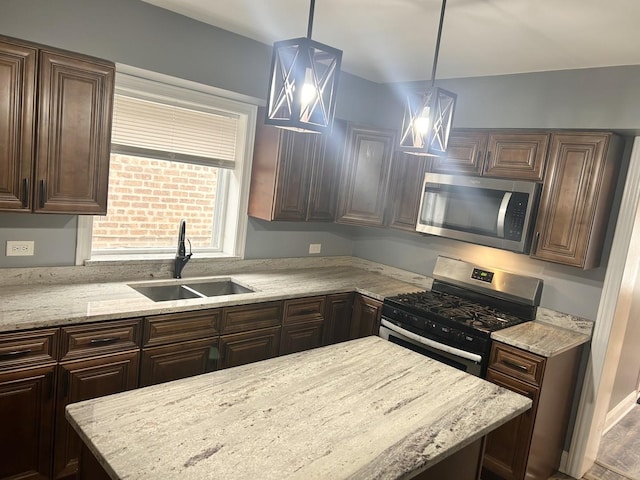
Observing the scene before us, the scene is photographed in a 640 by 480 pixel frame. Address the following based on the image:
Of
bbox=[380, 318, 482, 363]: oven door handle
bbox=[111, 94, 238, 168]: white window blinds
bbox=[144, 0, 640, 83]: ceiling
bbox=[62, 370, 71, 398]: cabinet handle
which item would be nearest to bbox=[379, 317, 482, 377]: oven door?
bbox=[380, 318, 482, 363]: oven door handle

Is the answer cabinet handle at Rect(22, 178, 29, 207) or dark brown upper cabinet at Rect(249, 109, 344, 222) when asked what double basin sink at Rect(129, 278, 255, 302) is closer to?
dark brown upper cabinet at Rect(249, 109, 344, 222)

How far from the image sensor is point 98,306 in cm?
242

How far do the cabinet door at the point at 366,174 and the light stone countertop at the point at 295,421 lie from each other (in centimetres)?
195

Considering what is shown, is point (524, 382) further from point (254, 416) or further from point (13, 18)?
point (13, 18)

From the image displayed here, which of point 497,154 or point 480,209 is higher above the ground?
point 497,154

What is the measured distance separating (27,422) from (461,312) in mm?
2524

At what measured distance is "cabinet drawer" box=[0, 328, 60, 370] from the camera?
6.77ft

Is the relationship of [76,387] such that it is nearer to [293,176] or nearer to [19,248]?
[19,248]

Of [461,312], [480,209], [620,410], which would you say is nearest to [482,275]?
[461,312]

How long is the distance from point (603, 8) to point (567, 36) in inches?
15.4

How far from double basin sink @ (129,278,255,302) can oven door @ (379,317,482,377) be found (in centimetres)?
100

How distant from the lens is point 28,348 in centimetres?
213

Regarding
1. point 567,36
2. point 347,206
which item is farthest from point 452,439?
point 347,206

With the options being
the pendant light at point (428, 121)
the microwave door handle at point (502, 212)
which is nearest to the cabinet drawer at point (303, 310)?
the microwave door handle at point (502, 212)
